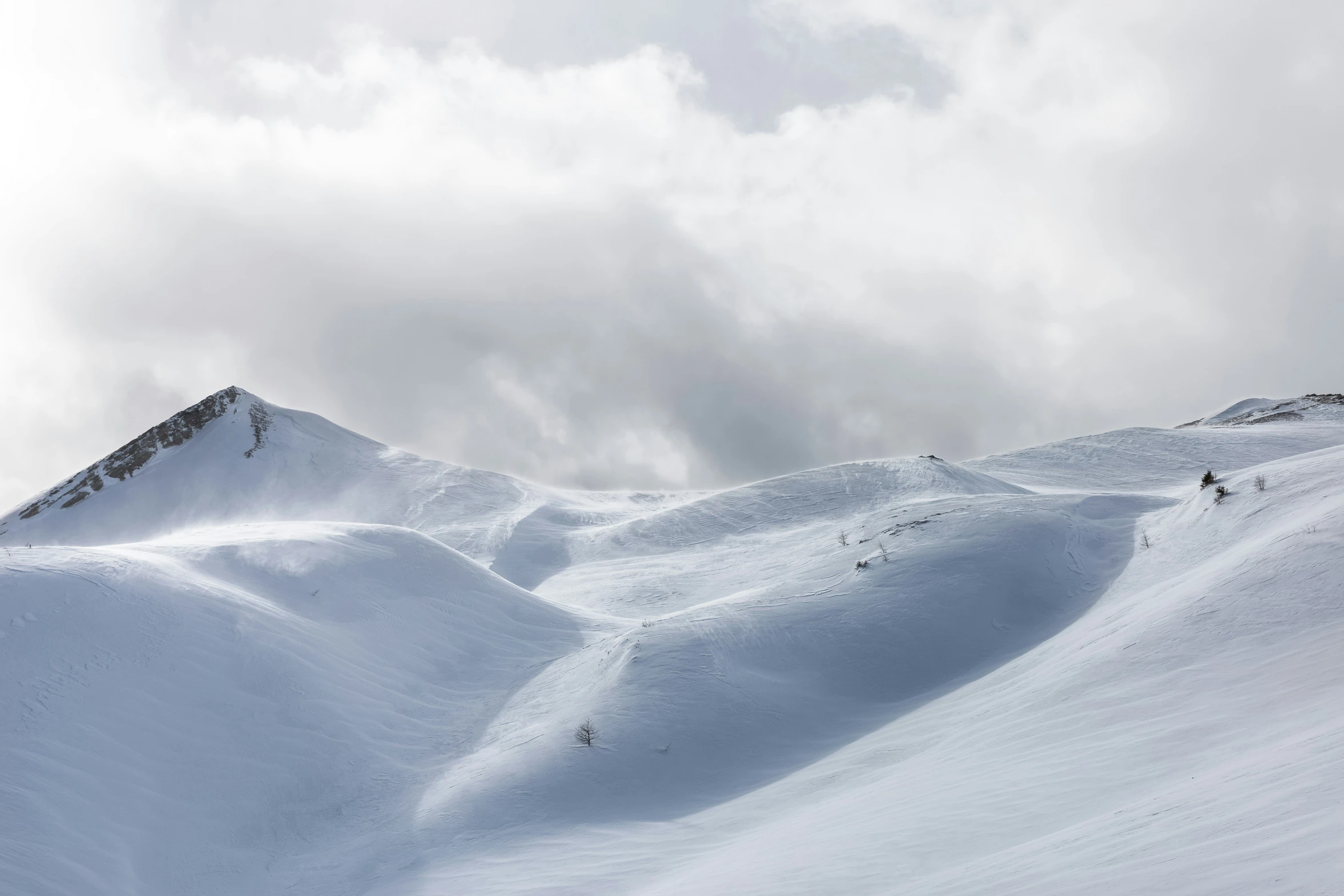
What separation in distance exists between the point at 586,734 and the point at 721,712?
2.24m

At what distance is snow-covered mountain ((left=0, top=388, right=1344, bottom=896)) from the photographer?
845 cm

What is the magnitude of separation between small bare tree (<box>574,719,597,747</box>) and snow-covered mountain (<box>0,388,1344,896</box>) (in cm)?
13

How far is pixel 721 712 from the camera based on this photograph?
580 inches

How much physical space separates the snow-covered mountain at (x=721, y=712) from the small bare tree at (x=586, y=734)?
0.44ft

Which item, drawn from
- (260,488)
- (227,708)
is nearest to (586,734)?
(227,708)

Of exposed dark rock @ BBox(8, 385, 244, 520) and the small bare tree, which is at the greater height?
exposed dark rock @ BBox(8, 385, 244, 520)

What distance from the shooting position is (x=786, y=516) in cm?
3322

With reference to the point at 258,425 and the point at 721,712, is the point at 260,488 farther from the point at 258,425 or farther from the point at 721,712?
the point at 721,712

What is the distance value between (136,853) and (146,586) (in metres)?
6.09

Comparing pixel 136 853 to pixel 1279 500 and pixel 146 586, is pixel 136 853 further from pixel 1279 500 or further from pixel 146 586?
pixel 1279 500

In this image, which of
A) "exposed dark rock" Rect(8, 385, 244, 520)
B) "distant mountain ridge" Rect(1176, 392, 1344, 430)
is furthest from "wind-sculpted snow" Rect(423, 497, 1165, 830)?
"exposed dark rock" Rect(8, 385, 244, 520)

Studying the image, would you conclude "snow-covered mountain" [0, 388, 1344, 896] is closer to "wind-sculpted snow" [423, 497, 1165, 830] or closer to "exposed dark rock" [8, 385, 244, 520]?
"wind-sculpted snow" [423, 497, 1165, 830]

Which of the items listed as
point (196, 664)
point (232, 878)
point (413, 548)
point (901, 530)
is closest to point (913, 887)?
point (232, 878)

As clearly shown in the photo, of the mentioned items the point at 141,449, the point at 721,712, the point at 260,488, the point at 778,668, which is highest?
the point at 141,449
